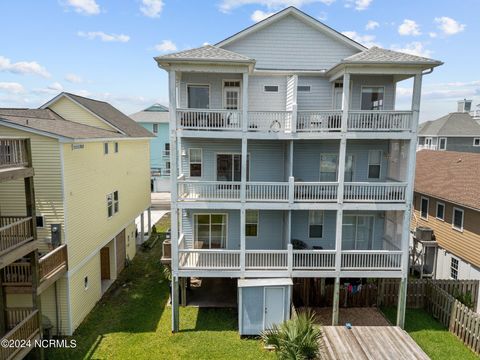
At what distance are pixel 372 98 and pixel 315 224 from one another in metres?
6.68

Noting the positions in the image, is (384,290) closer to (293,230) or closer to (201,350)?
(293,230)

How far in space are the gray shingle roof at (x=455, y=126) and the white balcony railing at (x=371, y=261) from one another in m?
37.9

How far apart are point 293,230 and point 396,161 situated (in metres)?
5.93

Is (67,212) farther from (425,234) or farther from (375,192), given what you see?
(425,234)

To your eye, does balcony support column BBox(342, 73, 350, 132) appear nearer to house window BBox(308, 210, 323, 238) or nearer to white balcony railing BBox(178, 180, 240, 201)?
house window BBox(308, 210, 323, 238)

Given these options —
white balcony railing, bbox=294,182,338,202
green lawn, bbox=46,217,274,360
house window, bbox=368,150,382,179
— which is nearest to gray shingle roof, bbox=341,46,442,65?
house window, bbox=368,150,382,179

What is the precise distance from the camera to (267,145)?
15.8 m

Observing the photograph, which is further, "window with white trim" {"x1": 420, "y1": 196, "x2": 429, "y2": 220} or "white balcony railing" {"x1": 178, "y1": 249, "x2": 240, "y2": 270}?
"window with white trim" {"x1": 420, "y1": 196, "x2": 429, "y2": 220}

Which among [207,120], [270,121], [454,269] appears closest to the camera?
[207,120]

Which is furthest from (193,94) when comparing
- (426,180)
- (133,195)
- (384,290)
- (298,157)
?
(426,180)

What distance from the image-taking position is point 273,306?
44.0 ft

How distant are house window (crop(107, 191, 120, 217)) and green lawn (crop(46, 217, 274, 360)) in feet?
13.8

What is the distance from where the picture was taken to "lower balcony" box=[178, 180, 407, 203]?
13516mm

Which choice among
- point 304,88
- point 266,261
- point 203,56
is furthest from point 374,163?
point 203,56
